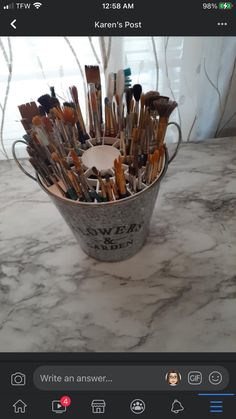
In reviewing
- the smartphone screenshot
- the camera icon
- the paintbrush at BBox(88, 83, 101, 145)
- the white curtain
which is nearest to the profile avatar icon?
the smartphone screenshot

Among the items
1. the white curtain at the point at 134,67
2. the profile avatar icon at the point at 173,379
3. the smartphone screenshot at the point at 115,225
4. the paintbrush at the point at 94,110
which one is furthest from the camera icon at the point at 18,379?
the white curtain at the point at 134,67

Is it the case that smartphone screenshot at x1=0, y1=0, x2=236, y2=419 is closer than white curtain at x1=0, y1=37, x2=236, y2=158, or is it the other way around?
smartphone screenshot at x1=0, y1=0, x2=236, y2=419

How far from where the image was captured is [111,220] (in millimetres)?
400
